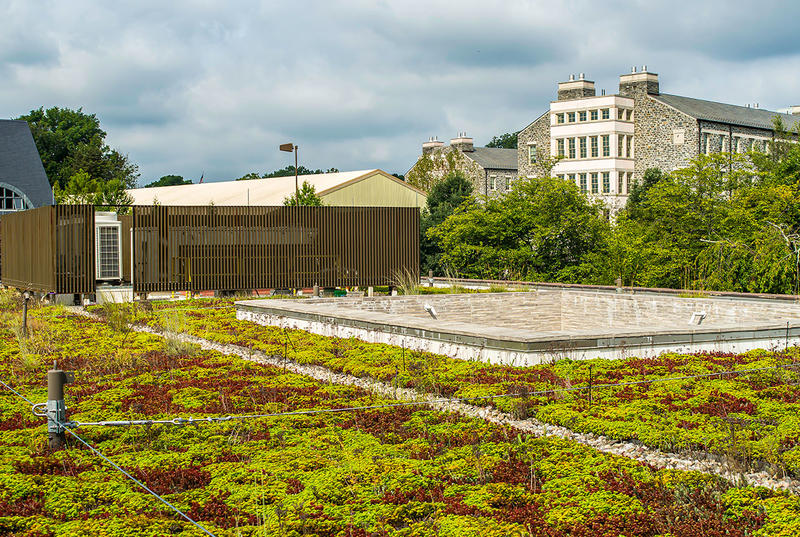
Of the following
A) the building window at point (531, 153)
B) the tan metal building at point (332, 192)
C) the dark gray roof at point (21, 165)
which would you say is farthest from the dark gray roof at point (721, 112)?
the dark gray roof at point (21, 165)

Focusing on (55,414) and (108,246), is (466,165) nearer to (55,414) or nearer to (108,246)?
(108,246)

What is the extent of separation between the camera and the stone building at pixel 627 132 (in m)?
43.0

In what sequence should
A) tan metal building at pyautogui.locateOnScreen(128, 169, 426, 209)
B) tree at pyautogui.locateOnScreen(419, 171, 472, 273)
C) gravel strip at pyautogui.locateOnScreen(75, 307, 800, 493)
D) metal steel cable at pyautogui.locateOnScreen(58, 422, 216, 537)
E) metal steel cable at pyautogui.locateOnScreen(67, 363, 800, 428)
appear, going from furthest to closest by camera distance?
tan metal building at pyautogui.locateOnScreen(128, 169, 426, 209)
tree at pyautogui.locateOnScreen(419, 171, 472, 273)
metal steel cable at pyautogui.locateOnScreen(67, 363, 800, 428)
gravel strip at pyautogui.locateOnScreen(75, 307, 800, 493)
metal steel cable at pyautogui.locateOnScreen(58, 422, 216, 537)

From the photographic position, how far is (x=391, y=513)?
5.08m

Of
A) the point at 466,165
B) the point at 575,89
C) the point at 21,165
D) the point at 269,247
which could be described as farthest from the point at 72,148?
the point at 269,247

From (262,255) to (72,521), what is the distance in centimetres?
1760

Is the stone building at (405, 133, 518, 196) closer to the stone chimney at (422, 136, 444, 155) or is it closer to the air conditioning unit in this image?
the stone chimney at (422, 136, 444, 155)

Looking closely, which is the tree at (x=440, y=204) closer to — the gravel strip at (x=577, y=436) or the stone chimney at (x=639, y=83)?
the stone chimney at (x=639, y=83)

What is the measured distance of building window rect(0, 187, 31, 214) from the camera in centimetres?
4438

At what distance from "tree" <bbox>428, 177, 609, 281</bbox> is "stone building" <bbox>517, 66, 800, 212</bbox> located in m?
16.8

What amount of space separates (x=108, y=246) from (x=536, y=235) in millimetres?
13192

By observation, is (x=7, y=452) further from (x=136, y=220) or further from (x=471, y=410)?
(x=136, y=220)

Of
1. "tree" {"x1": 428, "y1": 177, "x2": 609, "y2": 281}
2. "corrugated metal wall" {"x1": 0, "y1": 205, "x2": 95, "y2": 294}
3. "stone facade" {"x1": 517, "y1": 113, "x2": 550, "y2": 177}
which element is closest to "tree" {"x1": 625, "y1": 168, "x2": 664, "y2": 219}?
"stone facade" {"x1": 517, "y1": 113, "x2": 550, "y2": 177}

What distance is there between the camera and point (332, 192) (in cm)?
4347
